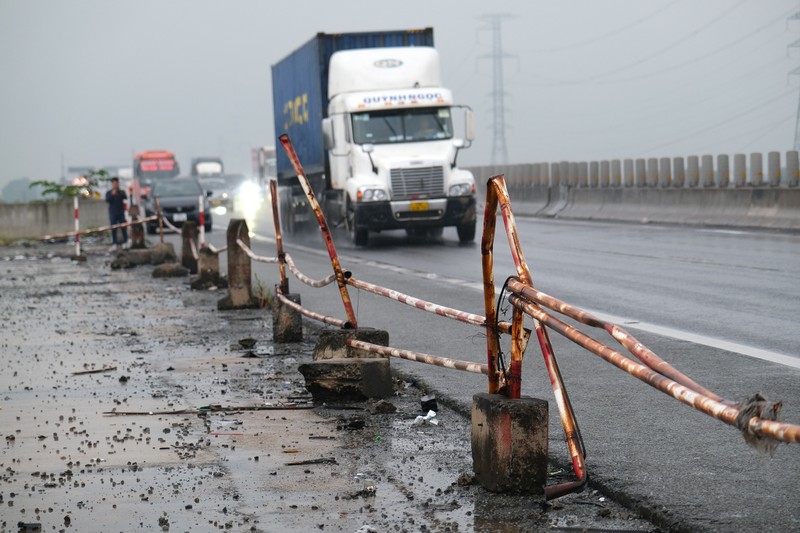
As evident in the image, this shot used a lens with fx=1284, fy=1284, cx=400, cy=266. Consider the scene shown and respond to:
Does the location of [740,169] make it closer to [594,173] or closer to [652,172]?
[652,172]

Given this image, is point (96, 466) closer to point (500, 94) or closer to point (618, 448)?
point (618, 448)

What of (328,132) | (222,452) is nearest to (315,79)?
(328,132)

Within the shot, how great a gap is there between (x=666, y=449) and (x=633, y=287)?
899cm

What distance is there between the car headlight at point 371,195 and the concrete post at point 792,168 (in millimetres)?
8202

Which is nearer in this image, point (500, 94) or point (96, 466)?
point (96, 466)

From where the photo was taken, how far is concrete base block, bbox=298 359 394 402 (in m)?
7.78

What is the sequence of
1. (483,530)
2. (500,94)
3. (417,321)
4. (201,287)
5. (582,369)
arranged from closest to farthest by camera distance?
(483,530) < (582,369) < (417,321) < (201,287) < (500,94)

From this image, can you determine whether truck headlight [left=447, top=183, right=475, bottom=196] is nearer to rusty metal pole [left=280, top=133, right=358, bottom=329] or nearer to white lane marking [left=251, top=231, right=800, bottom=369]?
white lane marking [left=251, top=231, right=800, bottom=369]

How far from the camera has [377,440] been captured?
6.66 m

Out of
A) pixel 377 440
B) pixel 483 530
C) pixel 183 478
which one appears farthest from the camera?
pixel 377 440

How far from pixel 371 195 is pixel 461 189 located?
6.03 feet

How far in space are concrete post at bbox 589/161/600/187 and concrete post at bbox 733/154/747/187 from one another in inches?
267

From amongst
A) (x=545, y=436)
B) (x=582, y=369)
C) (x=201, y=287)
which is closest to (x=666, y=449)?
(x=545, y=436)

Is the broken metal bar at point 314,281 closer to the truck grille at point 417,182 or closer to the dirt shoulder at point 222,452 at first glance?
the dirt shoulder at point 222,452
